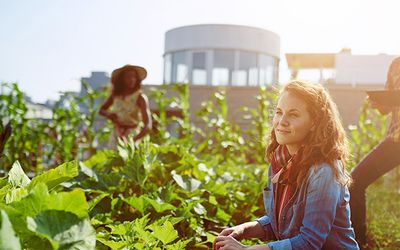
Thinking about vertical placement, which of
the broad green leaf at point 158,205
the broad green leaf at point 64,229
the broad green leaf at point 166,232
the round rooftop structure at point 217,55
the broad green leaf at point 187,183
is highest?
the round rooftop structure at point 217,55

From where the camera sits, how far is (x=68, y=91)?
700 cm

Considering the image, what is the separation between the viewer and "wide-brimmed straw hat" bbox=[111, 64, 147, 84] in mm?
5301

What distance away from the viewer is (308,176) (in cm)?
173

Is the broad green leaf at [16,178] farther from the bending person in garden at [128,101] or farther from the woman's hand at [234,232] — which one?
the bending person in garden at [128,101]

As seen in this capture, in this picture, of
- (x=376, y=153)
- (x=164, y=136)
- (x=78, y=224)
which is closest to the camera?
(x=78, y=224)

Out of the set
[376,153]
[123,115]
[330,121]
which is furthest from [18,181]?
[123,115]

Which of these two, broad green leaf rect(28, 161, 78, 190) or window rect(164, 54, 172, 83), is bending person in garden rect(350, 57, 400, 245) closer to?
broad green leaf rect(28, 161, 78, 190)

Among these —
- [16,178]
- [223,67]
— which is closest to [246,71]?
[223,67]

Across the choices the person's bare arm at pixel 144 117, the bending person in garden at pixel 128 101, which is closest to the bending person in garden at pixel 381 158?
the person's bare arm at pixel 144 117

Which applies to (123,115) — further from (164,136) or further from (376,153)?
(376,153)

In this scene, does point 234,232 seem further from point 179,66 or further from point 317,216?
point 179,66

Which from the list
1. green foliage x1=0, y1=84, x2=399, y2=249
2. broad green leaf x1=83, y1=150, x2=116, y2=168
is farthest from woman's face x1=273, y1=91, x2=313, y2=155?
broad green leaf x1=83, y1=150, x2=116, y2=168

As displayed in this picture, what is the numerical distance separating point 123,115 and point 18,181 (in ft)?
12.9

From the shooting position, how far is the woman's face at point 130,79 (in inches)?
211
